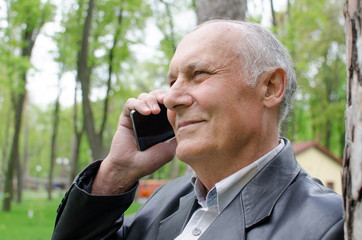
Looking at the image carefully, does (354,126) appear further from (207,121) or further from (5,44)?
(5,44)

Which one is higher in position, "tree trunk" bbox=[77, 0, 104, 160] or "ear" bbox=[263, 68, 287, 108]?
"ear" bbox=[263, 68, 287, 108]

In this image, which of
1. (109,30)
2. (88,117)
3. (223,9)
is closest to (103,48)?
(109,30)

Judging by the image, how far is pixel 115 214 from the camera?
2.50 m

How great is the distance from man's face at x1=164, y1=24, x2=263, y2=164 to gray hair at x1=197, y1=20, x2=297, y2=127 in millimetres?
39

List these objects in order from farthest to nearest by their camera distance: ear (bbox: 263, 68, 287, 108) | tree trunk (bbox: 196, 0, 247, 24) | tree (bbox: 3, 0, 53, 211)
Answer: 1. tree (bbox: 3, 0, 53, 211)
2. tree trunk (bbox: 196, 0, 247, 24)
3. ear (bbox: 263, 68, 287, 108)

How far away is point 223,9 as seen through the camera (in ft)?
17.4

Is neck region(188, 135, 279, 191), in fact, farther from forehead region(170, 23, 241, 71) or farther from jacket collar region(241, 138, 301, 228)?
forehead region(170, 23, 241, 71)

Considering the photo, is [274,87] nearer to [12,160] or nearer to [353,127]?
[353,127]

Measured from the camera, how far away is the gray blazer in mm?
1718

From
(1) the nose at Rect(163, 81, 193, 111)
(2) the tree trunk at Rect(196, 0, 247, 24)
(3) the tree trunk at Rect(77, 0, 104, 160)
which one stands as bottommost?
(3) the tree trunk at Rect(77, 0, 104, 160)

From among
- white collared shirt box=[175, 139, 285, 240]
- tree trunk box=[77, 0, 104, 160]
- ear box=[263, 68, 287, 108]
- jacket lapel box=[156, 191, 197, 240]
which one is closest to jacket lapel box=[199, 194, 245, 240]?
white collared shirt box=[175, 139, 285, 240]

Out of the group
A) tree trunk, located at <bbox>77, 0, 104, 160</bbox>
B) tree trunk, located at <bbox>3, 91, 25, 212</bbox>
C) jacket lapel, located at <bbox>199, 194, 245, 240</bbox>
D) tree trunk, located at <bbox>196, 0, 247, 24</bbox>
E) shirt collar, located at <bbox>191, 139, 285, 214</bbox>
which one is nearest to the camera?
jacket lapel, located at <bbox>199, 194, 245, 240</bbox>

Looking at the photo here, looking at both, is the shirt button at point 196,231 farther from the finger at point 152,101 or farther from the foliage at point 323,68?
the foliage at point 323,68

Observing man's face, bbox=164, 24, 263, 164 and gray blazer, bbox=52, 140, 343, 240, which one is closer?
gray blazer, bbox=52, 140, 343, 240
